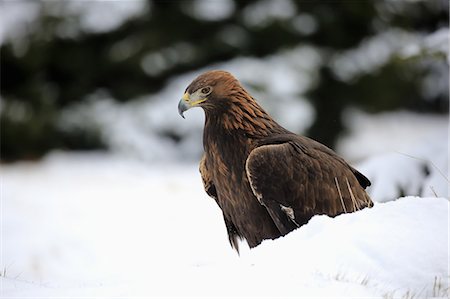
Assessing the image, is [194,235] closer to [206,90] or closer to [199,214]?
[199,214]

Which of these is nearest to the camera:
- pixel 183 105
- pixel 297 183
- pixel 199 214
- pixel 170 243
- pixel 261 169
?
pixel 261 169

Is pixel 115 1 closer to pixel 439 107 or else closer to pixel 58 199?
pixel 58 199

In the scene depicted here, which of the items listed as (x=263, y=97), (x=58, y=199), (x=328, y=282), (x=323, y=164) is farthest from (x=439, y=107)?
(x=328, y=282)

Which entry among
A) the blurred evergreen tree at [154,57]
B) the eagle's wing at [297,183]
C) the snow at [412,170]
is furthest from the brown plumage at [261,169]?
the blurred evergreen tree at [154,57]

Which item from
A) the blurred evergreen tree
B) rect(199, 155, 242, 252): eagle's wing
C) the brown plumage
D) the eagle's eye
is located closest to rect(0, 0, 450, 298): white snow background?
rect(199, 155, 242, 252): eagle's wing

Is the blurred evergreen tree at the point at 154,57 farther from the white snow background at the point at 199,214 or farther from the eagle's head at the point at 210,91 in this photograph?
the eagle's head at the point at 210,91

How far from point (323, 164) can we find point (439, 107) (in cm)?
1546

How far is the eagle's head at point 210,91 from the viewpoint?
181 inches

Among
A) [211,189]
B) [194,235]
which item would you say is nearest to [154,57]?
[194,235]

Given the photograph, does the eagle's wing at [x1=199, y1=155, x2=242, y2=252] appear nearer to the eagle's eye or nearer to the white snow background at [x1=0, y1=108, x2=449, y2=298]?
the white snow background at [x1=0, y1=108, x2=449, y2=298]

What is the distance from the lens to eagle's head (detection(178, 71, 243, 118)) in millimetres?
4590

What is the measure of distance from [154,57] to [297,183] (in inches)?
404

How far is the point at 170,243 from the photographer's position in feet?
26.6

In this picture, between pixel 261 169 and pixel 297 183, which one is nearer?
pixel 261 169
